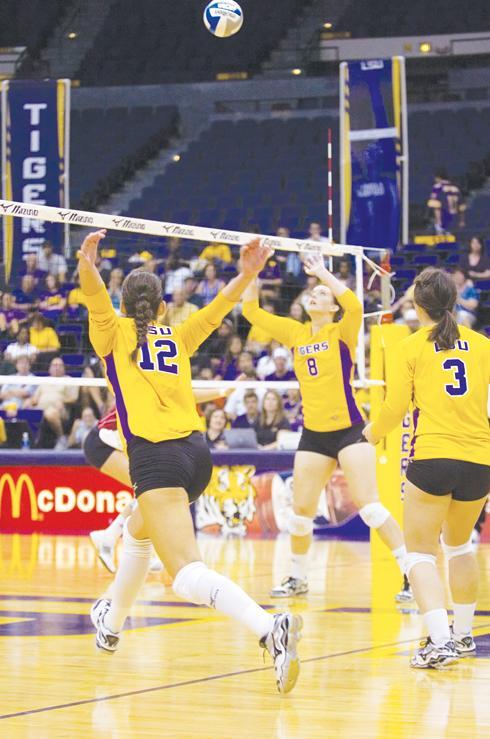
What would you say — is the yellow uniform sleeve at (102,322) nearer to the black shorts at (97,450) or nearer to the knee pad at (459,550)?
the knee pad at (459,550)

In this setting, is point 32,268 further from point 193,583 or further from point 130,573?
point 193,583

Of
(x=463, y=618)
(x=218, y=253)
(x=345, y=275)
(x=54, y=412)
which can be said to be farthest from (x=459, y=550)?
(x=218, y=253)

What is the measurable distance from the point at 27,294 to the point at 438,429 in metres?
9.32

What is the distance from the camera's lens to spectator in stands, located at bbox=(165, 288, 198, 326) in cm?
1388

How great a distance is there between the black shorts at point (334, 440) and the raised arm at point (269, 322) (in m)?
0.67

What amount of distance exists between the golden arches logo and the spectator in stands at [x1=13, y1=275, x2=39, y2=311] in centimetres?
181

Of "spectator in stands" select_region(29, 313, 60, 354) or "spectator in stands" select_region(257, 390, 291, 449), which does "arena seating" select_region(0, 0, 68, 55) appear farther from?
"spectator in stands" select_region(257, 390, 291, 449)

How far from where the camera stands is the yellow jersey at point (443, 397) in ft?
19.5

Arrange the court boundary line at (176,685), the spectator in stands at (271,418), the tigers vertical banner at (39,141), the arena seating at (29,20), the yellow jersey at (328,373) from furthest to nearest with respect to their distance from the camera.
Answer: the arena seating at (29,20) < the tigers vertical banner at (39,141) < the spectator in stands at (271,418) < the yellow jersey at (328,373) < the court boundary line at (176,685)

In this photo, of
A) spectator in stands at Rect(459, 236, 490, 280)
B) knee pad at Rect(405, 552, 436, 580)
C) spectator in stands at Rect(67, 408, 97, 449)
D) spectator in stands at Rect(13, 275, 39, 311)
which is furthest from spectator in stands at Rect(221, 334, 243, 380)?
knee pad at Rect(405, 552, 436, 580)

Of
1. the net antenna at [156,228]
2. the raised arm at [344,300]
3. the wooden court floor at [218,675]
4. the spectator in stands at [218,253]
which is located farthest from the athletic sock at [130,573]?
the spectator in stands at [218,253]

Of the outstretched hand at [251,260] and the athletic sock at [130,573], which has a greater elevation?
the outstretched hand at [251,260]

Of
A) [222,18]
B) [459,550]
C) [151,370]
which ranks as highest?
[222,18]

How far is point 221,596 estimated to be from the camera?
516 cm
